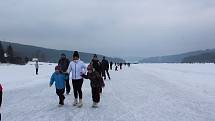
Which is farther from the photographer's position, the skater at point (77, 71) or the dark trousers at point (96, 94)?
the dark trousers at point (96, 94)

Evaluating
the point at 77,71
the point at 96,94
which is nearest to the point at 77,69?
the point at 77,71

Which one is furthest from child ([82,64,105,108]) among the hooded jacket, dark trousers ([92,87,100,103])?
the hooded jacket

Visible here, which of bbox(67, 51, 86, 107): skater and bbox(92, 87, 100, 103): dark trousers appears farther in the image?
bbox(92, 87, 100, 103): dark trousers

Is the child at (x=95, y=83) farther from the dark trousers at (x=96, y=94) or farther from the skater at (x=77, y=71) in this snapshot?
the skater at (x=77, y=71)

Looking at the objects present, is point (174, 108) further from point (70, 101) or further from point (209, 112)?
point (70, 101)

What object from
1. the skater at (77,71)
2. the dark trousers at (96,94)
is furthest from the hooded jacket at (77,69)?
the dark trousers at (96,94)

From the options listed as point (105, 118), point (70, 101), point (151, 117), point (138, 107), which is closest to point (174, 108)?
point (138, 107)

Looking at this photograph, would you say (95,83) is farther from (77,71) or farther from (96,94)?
(77,71)

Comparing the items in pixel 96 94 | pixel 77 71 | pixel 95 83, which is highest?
pixel 77 71

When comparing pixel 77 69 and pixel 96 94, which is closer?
pixel 77 69

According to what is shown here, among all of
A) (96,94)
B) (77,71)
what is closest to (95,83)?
(96,94)

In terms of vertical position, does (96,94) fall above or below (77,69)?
below

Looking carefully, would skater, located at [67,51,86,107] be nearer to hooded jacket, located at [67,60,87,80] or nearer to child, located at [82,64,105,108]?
hooded jacket, located at [67,60,87,80]

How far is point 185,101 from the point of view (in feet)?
44.0
